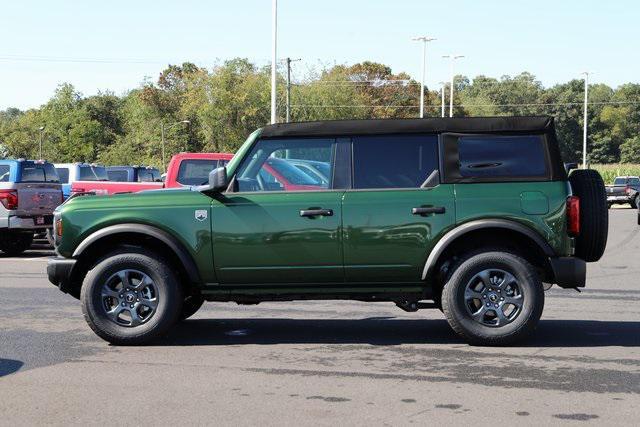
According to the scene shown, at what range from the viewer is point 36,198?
61.4 feet

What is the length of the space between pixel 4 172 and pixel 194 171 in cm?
506

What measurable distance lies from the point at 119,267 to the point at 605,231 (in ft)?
14.0

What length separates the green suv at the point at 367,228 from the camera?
26.6ft

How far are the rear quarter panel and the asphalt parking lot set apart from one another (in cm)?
101

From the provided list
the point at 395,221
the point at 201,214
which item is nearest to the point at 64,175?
the point at 201,214

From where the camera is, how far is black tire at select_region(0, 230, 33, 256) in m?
19.1

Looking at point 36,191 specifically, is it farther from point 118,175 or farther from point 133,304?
point 118,175

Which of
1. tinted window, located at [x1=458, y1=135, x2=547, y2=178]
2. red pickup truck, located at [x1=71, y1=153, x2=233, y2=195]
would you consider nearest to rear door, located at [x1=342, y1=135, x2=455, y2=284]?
tinted window, located at [x1=458, y1=135, x2=547, y2=178]

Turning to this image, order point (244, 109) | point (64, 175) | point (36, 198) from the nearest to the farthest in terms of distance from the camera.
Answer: point (36, 198) < point (64, 175) < point (244, 109)

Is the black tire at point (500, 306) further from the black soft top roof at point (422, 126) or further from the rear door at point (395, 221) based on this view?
the black soft top roof at point (422, 126)

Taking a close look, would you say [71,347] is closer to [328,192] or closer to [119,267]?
[119,267]

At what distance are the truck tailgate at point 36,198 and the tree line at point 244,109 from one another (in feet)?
176

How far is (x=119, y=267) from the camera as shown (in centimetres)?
833

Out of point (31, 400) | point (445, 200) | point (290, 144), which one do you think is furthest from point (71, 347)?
point (445, 200)
